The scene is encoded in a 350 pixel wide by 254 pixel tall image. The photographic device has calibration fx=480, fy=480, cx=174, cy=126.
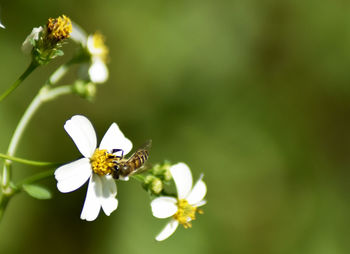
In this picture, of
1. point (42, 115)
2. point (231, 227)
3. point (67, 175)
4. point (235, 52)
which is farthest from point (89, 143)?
point (235, 52)

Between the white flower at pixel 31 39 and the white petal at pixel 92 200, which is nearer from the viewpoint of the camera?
the white petal at pixel 92 200

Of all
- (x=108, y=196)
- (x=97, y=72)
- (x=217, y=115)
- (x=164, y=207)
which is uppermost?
(x=217, y=115)

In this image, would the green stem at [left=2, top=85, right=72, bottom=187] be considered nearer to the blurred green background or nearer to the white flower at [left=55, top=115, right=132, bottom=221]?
the white flower at [left=55, top=115, right=132, bottom=221]

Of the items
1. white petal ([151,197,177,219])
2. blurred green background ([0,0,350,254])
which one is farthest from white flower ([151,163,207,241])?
blurred green background ([0,0,350,254])

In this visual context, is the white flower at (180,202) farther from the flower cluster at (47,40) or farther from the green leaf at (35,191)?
the flower cluster at (47,40)

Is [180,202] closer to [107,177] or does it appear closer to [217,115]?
[107,177]

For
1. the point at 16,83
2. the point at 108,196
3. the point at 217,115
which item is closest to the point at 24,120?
the point at 16,83

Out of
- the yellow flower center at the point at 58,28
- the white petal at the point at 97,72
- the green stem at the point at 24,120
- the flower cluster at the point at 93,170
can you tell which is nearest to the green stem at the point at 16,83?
the flower cluster at the point at 93,170

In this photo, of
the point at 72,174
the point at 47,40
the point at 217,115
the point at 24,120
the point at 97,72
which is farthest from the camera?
the point at 217,115
